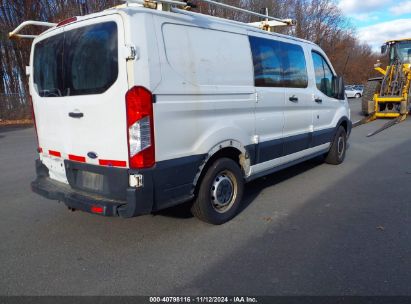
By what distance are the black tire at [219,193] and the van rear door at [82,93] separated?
1079 millimetres

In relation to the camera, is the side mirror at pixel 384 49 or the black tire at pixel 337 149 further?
the side mirror at pixel 384 49

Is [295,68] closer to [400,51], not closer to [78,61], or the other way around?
[78,61]

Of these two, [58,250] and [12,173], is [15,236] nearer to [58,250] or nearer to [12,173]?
[58,250]

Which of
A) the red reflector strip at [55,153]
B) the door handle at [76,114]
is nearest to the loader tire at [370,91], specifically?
the red reflector strip at [55,153]

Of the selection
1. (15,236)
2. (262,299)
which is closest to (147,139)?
(262,299)

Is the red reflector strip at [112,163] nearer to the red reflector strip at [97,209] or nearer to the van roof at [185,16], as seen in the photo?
the red reflector strip at [97,209]

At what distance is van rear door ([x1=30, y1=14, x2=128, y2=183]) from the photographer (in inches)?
141

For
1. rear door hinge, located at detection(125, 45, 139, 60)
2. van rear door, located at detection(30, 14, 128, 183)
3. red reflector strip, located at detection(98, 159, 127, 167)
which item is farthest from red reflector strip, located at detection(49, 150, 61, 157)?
rear door hinge, located at detection(125, 45, 139, 60)

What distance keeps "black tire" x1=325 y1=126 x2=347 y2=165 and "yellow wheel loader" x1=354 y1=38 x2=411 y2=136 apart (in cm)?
721

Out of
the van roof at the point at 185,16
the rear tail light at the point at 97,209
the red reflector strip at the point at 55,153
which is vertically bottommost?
the rear tail light at the point at 97,209

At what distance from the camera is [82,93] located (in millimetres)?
3873

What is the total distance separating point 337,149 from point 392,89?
32.9ft

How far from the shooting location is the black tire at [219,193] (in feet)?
14.0

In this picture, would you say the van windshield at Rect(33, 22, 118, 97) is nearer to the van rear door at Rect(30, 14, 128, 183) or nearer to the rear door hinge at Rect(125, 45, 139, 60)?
the van rear door at Rect(30, 14, 128, 183)
